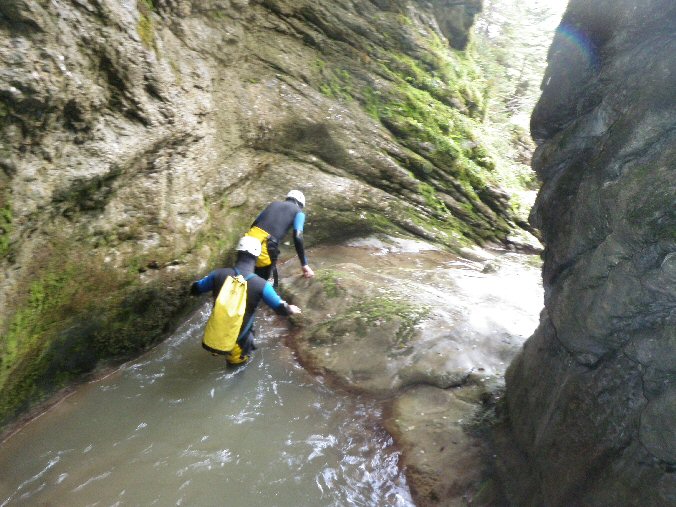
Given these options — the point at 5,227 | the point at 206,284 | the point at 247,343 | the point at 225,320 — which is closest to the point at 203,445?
the point at 225,320

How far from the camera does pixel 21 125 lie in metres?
4.84

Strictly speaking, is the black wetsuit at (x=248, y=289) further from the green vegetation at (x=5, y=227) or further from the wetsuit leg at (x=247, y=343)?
the green vegetation at (x=5, y=227)

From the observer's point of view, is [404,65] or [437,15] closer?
[404,65]

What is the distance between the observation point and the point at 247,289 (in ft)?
19.1

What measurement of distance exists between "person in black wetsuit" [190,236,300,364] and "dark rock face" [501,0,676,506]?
121 inches

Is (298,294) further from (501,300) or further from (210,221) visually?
(501,300)

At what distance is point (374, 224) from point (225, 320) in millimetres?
5425

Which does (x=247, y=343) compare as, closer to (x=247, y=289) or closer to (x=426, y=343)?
(x=247, y=289)

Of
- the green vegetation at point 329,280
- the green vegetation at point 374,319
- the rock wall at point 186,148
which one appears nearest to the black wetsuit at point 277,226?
the green vegetation at point 329,280

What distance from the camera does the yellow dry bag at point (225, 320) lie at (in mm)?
5414

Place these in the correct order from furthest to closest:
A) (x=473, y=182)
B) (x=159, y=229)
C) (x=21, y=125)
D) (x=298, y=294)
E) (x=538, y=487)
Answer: (x=473, y=182) < (x=298, y=294) < (x=159, y=229) < (x=21, y=125) < (x=538, y=487)

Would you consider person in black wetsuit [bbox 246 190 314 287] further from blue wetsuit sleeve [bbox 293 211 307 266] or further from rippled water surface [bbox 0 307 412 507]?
rippled water surface [bbox 0 307 412 507]

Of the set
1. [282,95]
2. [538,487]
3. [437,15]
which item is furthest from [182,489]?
[437,15]

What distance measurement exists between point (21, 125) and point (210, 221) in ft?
11.1
